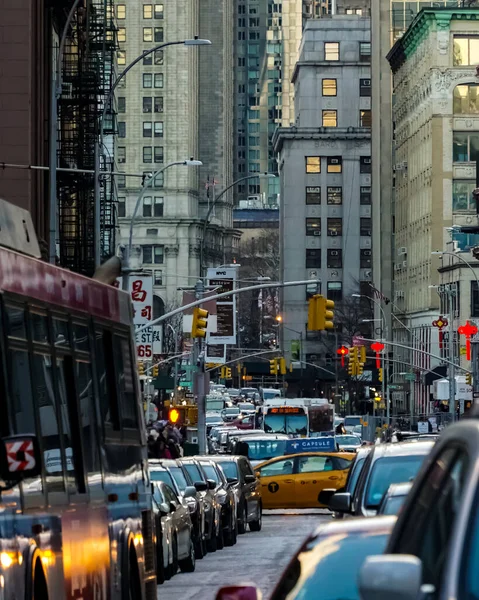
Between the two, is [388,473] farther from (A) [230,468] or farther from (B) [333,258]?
(B) [333,258]

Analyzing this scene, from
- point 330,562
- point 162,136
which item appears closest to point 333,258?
point 162,136

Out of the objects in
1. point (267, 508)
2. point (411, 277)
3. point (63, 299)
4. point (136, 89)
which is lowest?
point (267, 508)

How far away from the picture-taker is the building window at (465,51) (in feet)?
379

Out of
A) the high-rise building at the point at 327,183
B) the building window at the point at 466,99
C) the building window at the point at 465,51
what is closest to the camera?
the building window at the point at 466,99

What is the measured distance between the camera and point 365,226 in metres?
189

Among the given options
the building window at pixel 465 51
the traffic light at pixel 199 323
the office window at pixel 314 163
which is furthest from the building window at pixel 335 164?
the traffic light at pixel 199 323

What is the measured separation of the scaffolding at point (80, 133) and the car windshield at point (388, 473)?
3387cm

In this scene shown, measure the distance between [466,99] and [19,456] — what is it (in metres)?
109

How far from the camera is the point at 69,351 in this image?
39.5 feet

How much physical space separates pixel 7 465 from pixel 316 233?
17800 centimetres

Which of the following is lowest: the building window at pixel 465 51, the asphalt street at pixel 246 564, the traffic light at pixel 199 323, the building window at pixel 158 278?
the asphalt street at pixel 246 564

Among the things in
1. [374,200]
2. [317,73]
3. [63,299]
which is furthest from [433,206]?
[63,299]

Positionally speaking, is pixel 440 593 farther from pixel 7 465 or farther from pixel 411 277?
pixel 411 277

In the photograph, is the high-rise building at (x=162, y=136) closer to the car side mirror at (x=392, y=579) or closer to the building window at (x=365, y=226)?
the building window at (x=365, y=226)
